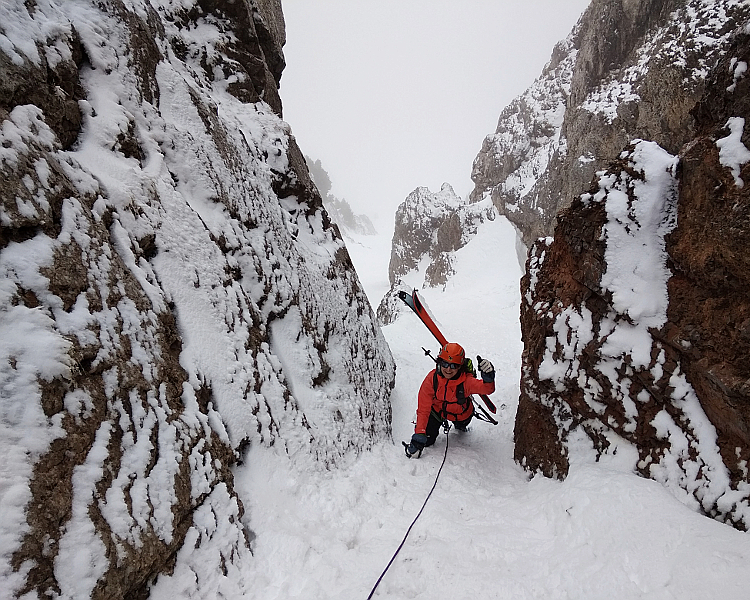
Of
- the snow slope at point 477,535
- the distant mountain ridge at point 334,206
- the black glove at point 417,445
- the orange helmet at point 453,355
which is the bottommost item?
the snow slope at point 477,535

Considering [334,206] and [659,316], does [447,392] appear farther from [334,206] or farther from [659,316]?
[334,206]

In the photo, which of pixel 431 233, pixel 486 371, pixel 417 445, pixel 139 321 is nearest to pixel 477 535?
pixel 417 445

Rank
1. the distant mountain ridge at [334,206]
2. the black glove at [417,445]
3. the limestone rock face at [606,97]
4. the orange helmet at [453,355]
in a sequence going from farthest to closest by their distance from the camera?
the distant mountain ridge at [334,206]
the limestone rock face at [606,97]
the black glove at [417,445]
the orange helmet at [453,355]

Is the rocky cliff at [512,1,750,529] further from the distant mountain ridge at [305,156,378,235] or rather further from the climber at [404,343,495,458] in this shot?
the distant mountain ridge at [305,156,378,235]

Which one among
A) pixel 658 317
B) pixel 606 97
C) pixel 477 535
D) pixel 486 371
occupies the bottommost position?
pixel 477 535

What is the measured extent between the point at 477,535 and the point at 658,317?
2904 millimetres

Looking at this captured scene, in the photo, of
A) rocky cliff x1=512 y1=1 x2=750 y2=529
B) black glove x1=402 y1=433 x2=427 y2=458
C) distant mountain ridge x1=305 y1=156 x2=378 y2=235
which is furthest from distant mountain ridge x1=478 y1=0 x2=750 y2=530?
distant mountain ridge x1=305 y1=156 x2=378 y2=235

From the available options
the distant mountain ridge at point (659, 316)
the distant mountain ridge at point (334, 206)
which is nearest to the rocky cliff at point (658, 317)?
the distant mountain ridge at point (659, 316)

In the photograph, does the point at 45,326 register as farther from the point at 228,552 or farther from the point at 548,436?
the point at 548,436

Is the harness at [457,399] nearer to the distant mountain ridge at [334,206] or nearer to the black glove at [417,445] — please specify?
the black glove at [417,445]

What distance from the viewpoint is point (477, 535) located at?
3725 mm

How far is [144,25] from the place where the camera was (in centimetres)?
504

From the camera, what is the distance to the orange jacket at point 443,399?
18.8ft

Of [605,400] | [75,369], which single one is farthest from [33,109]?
[605,400]
